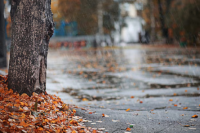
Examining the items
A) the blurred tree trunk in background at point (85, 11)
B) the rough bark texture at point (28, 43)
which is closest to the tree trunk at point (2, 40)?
the rough bark texture at point (28, 43)

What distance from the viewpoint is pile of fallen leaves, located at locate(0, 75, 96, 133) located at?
4.55 meters

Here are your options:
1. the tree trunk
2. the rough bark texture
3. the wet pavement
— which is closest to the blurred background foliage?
the tree trunk

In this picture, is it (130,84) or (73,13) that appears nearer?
(130,84)

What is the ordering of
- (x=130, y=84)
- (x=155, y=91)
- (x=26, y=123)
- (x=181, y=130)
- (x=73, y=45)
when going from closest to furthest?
(x=26, y=123), (x=181, y=130), (x=155, y=91), (x=130, y=84), (x=73, y=45)

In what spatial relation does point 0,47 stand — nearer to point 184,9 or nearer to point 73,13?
point 184,9

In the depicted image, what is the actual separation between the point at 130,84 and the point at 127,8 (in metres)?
54.1

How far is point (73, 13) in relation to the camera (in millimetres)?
44562

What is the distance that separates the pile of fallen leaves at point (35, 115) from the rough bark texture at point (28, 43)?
24 cm

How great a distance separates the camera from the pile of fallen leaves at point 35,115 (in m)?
4.55

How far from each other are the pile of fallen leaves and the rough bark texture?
0.24m

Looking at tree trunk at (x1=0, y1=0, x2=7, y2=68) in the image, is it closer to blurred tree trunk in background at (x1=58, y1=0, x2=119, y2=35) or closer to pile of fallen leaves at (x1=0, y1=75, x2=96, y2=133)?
pile of fallen leaves at (x1=0, y1=75, x2=96, y2=133)

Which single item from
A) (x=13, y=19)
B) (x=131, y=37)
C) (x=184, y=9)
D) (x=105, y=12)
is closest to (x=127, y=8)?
(x=131, y=37)

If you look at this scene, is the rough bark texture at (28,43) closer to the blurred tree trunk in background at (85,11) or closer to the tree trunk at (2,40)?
the tree trunk at (2,40)

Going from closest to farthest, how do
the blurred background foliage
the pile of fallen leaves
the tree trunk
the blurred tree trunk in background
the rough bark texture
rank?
1. the pile of fallen leaves
2. the rough bark texture
3. the tree trunk
4. the blurred background foliage
5. the blurred tree trunk in background
